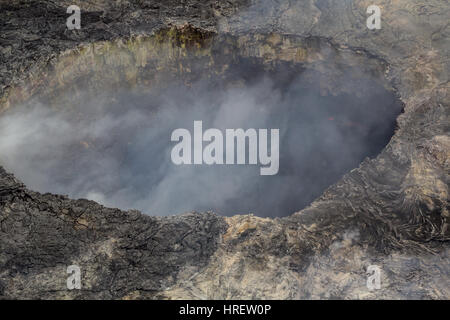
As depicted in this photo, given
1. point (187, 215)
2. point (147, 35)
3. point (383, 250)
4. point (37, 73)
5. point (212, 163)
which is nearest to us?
point (383, 250)

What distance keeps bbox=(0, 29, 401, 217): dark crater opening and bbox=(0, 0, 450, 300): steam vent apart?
4cm

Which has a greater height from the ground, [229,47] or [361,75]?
[229,47]

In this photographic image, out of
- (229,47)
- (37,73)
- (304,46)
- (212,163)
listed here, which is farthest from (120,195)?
(304,46)

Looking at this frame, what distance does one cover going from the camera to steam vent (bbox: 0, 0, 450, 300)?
6.29 meters

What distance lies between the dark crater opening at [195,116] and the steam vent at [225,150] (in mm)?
36

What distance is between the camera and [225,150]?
10.7 m

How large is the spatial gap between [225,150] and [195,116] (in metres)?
1.10

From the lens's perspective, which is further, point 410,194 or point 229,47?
point 229,47

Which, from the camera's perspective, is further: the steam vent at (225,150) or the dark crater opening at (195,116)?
the dark crater opening at (195,116)

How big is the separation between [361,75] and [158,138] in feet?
15.8

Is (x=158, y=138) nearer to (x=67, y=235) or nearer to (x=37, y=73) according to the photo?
(x=37, y=73)

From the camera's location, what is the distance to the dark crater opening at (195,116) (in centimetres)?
948

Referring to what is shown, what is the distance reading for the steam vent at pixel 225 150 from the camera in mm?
6289

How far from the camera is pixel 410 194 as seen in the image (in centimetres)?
709
